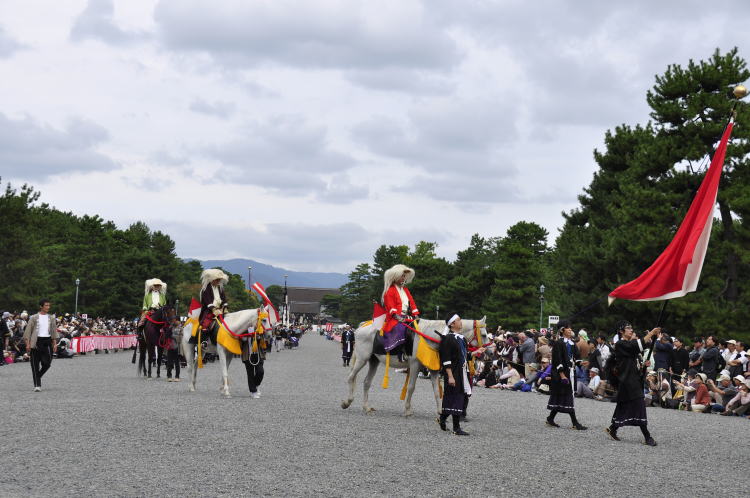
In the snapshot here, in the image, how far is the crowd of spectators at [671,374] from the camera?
20.0m

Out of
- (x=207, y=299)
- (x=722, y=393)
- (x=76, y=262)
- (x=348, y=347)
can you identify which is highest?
(x=76, y=262)

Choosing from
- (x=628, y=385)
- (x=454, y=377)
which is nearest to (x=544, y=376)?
(x=628, y=385)

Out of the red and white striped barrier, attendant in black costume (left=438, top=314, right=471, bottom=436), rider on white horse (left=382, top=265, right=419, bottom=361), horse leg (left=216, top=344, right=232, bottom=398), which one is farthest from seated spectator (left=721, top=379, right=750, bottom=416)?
the red and white striped barrier

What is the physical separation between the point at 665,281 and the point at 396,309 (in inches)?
197

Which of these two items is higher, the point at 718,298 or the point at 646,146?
the point at 646,146

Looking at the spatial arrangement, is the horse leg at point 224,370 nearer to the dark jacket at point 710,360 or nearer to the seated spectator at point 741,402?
the seated spectator at point 741,402

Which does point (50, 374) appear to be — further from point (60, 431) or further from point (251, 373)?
point (60, 431)

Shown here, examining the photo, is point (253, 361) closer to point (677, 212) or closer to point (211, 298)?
point (211, 298)

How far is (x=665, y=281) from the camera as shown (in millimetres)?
12750

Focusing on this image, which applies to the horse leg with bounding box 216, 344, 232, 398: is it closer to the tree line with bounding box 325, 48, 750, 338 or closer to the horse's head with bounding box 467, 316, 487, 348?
the horse's head with bounding box 467, 316, 487, 348

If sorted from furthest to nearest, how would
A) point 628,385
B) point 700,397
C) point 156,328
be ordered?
point 156,328
point 700,397
point 628,385

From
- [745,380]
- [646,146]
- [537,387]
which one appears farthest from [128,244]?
[745,380]

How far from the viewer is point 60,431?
11484mm

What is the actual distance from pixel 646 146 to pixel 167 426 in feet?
95.1
